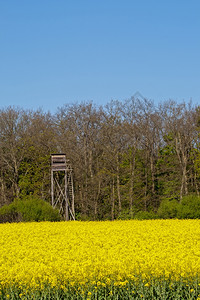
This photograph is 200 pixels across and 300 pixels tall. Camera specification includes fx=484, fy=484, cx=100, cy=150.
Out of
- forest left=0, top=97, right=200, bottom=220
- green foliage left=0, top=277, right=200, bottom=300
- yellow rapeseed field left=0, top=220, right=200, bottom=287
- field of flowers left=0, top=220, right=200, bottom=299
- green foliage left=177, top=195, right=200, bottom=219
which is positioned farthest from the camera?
forest left=0, top=97, right=200, bottom=220

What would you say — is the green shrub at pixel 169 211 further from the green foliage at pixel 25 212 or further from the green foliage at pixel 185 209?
the green foliage at pixel 25 212

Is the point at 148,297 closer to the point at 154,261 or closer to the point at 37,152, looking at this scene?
the point at 154,261

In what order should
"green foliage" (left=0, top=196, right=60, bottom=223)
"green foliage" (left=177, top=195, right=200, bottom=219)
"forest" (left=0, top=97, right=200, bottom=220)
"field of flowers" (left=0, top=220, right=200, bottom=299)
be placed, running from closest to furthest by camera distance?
"field of flowers" (left=0, top=220, right=200, bottom=299)
"green foliage" (left=0, top=196, right=60, bottom=223)
"green foliage" (left=177, top=195, right=200, bottom=219)
"forest" (left=0, top=97, right=200, bottom=220)

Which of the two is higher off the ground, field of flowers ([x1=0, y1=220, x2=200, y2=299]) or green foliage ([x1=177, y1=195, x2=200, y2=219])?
green foliage ([x1=177, y1=195, x2=200, y2=219])

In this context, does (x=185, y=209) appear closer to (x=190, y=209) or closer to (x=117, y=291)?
(x=190, y=209)

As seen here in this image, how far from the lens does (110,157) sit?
1597 inches

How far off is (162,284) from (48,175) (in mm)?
33668

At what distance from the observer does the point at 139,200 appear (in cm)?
4016

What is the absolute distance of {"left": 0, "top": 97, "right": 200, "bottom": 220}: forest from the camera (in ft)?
133

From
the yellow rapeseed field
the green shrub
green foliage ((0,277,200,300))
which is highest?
the green shrub

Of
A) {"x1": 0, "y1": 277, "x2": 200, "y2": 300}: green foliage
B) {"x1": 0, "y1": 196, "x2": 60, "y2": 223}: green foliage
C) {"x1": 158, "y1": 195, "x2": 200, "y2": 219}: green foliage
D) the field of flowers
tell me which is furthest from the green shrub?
{"x1": 0, "y1": 277, "x2": 200, "y2": 300}: green foliage

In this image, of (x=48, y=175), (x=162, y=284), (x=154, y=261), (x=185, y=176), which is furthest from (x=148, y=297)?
(x=48, y=175)

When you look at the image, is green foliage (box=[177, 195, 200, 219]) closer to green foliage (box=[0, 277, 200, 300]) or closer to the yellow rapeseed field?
the yellow rapeseed field

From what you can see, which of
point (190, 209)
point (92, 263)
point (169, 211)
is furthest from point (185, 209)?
point (92, 263)
